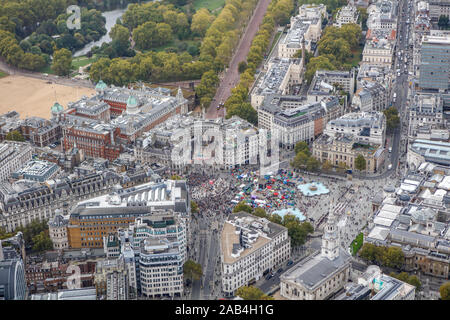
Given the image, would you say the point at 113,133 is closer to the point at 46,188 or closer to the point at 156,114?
the point at 156,114

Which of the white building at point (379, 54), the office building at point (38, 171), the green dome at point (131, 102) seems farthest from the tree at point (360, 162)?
the office building at point (38, 171)

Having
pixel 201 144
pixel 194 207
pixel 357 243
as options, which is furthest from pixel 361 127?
pixel 194 207

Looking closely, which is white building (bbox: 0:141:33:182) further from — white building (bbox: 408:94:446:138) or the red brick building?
white building (bbox: 408:94:446:138)

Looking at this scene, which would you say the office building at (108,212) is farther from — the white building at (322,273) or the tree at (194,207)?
the white building at (322,273)

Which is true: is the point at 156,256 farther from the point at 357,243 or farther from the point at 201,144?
the point at 201,144

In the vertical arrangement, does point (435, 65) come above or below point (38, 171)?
above

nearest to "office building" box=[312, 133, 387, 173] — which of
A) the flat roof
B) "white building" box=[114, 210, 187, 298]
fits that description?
the flat roof
